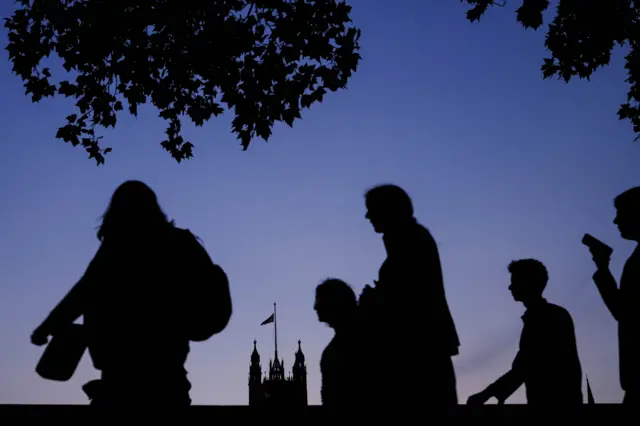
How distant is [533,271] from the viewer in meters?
4.88

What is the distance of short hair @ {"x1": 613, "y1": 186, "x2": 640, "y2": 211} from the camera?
4184 millimetres

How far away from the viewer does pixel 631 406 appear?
358 centimetres

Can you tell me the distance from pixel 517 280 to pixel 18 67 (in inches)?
293

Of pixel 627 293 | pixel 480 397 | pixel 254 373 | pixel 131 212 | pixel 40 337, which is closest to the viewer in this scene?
pixel 40 337

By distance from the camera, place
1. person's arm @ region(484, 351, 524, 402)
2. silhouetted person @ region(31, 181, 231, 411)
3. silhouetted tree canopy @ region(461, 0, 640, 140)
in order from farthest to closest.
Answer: silhouetted tree canopy @ region(461, 0, 640, 140) < person's arm @ region(484, 351, 524, 402) < silhouetted person @ region(31, 181, 231, 411)

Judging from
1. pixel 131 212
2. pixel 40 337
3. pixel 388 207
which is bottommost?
pixel 40 337

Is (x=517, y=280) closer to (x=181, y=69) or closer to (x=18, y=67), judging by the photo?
(x=181, y=69)

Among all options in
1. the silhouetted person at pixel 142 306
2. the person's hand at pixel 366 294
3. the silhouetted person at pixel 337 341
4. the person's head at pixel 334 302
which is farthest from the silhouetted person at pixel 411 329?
the person's head at pixel 334 302

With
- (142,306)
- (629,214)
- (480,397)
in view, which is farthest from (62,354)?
(629,214)

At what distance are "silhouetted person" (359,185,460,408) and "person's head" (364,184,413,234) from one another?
138 mm

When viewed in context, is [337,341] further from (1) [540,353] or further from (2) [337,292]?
(1) [540,353]

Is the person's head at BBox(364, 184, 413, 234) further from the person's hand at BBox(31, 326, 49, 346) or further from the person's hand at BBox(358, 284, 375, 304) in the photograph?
the person's hand at BBox(31, 326, 49, 346)

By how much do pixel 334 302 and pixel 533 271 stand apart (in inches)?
62.7

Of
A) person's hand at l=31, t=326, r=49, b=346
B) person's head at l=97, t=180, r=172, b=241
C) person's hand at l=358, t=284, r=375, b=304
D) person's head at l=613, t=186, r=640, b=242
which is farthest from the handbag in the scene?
person's head at l=613, t=186, r=640, b=242
